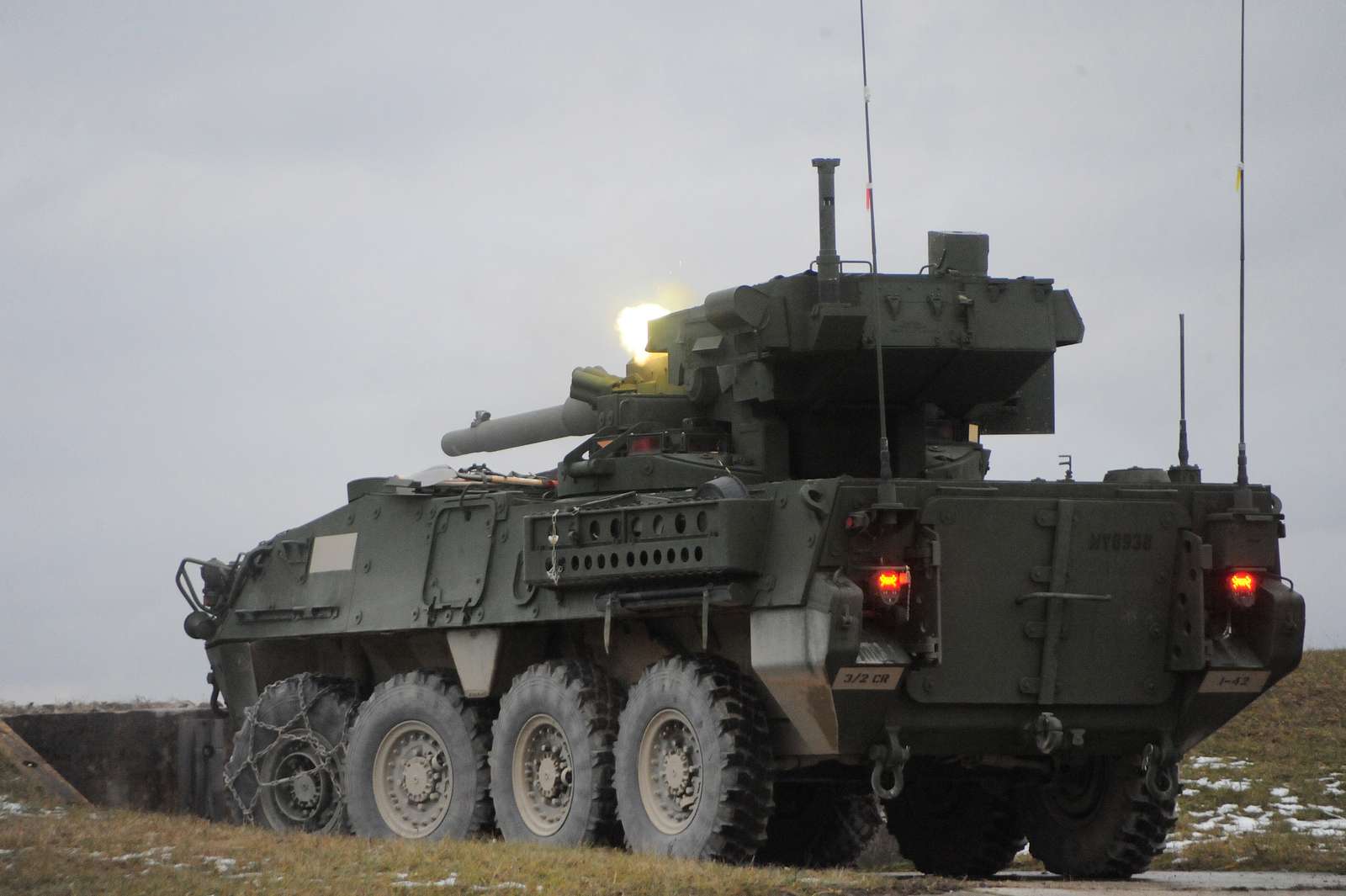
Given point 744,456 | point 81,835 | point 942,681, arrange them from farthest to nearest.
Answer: point 744,456
point 81,835
point 942,681

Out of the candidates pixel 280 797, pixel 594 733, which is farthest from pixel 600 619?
pixel 280 797

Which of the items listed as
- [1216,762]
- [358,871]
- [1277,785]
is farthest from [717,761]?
[1216,762]

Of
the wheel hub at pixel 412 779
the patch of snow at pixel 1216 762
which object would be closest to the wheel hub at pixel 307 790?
the wheel hub at pixel 412 779

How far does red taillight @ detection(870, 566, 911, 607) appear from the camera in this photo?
1318 cm

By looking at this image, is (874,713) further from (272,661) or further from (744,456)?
(272,661)

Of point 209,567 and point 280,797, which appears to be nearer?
point 280,797

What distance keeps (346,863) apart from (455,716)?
3618mm

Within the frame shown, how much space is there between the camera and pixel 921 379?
1531 cm

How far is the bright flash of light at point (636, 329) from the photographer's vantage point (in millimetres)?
17219

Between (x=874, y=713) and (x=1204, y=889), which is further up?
(x=874, y=713)

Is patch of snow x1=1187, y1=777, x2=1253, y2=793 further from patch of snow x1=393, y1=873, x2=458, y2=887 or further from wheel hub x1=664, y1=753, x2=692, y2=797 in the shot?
patch of snow x1=393, y1=873, x2=458, y2=887

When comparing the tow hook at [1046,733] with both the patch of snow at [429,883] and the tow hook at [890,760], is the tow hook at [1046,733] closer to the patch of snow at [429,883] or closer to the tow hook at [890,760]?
the tow hook at [890,760]

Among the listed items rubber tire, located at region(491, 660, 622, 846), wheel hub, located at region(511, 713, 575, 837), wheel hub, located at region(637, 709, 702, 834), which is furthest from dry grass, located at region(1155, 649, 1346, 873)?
wheel hub, located at region(511, 713, 575, 837)

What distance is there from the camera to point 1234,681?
14211 mm
